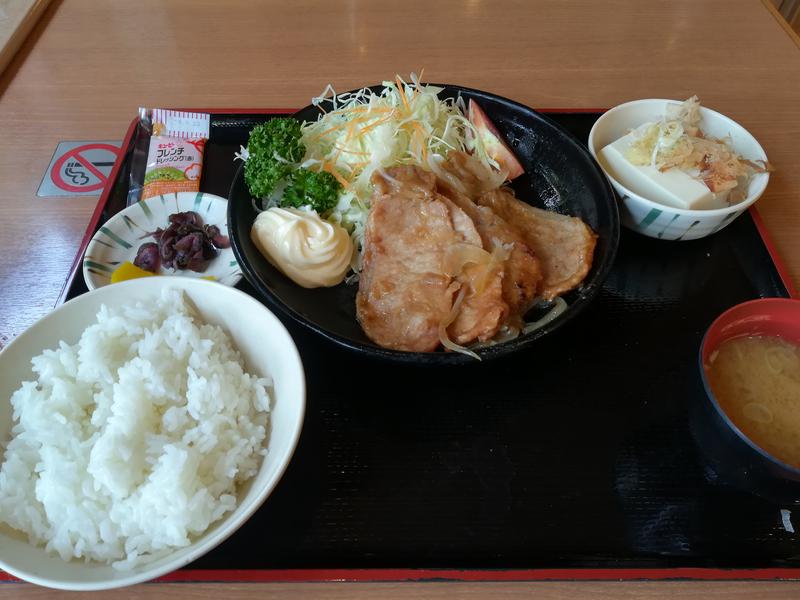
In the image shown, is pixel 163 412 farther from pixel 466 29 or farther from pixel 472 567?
pixel 466 29

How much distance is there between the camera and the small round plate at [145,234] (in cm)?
179

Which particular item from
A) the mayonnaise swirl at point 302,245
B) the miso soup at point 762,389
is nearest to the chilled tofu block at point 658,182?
the miso soup at point 762,389

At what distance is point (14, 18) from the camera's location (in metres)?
3.23

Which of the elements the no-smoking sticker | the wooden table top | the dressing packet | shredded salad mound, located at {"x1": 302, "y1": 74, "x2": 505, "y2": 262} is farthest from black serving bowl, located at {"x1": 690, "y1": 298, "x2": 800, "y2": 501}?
the no-smoking sticker

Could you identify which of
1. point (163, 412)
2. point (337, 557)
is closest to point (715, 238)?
point (337, 557)

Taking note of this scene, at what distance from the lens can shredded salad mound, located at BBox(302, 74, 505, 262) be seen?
6.15ft

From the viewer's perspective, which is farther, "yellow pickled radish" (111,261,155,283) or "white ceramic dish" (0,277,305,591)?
"yellow pickled radish" (111,261,155,283)

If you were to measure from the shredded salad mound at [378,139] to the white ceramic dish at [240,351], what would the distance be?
1.89 ft

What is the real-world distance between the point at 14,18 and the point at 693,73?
386cm

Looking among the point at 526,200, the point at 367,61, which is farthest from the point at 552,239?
the point at 367,61

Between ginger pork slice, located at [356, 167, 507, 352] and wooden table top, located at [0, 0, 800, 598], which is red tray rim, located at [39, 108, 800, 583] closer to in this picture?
ginger pork slice, located at [356, 167, 507, 352]

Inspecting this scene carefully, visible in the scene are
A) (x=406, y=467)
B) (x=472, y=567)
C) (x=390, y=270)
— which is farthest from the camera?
(x=390, y=270)

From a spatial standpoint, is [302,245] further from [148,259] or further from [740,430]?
[740,430]

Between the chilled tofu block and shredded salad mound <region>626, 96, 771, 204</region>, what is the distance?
0.9 inches
